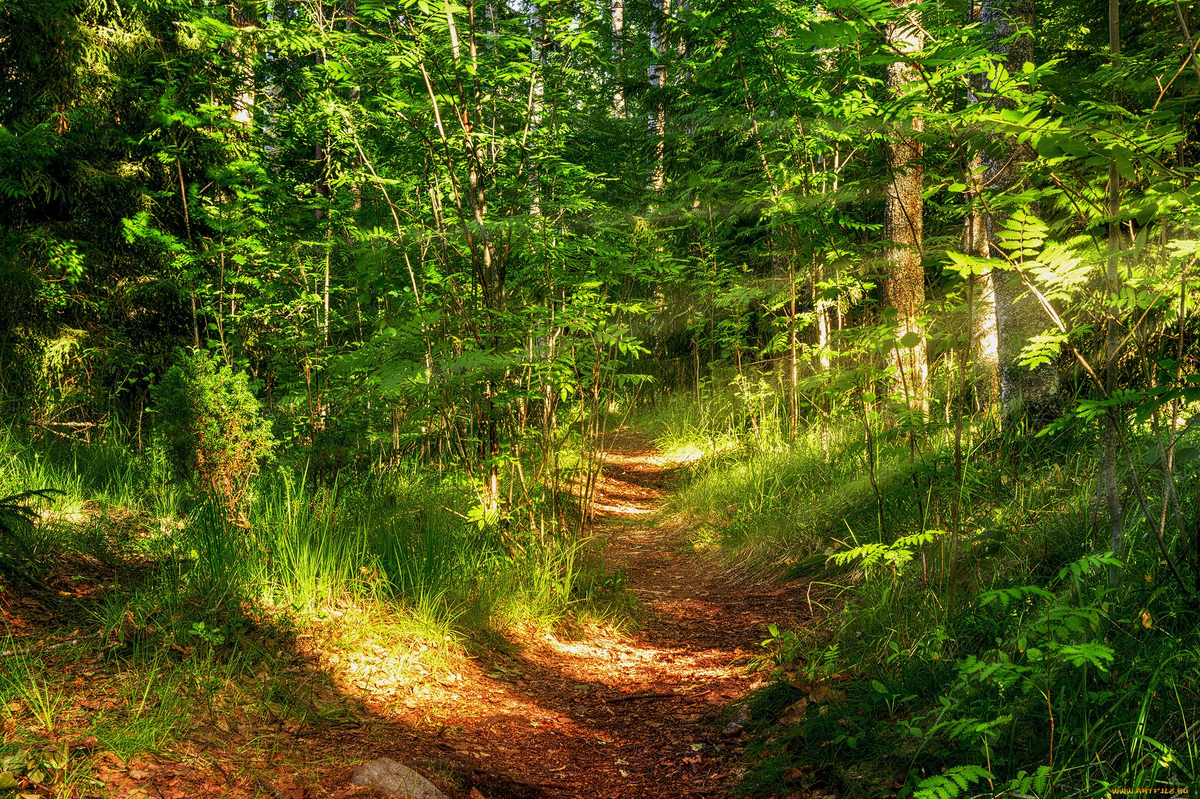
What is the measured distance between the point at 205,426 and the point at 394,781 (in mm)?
3241

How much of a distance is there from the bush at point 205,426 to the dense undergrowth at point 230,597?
169mm

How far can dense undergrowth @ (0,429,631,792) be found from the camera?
97.9 inches

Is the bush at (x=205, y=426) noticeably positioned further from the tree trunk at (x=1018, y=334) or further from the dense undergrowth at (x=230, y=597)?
the tree trunk at (x=1018, y=334)

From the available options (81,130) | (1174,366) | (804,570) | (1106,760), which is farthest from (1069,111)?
(81,130)

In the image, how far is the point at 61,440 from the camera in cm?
607

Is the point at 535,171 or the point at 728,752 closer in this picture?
the point at 728,752

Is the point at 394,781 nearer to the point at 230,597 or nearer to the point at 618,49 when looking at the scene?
the point at 230,597

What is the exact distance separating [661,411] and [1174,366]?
1019cm

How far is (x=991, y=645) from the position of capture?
2682 millimetres

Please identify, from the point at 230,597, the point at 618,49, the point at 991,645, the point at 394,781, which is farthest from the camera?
the point at 618,49

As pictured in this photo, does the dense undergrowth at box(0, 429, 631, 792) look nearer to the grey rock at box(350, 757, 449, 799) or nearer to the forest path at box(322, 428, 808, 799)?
the forest path at box(322, 428, 808, 799)

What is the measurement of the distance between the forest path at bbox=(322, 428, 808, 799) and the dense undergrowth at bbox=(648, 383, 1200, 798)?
245mm

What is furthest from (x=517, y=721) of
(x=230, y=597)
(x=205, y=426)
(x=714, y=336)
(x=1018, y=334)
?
(x=714, y=336)

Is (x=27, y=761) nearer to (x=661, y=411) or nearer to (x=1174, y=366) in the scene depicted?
(x=1174, y=366)
